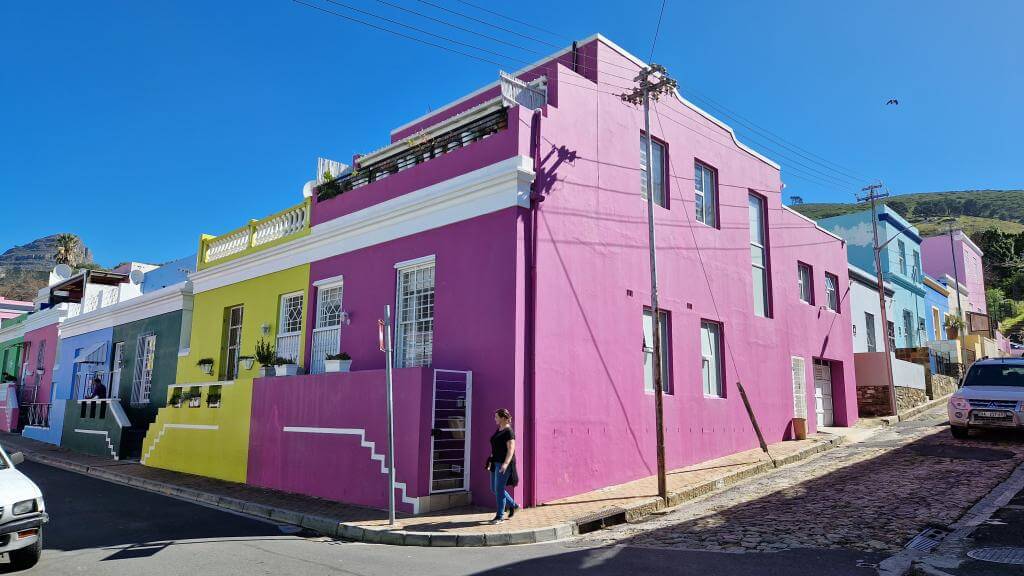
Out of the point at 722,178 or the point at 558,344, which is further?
the point at 722,178

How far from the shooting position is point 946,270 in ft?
142

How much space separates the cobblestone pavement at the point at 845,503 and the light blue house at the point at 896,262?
1676cm

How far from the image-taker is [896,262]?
3072 centimetres

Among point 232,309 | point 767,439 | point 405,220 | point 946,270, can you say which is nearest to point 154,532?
point 405,220

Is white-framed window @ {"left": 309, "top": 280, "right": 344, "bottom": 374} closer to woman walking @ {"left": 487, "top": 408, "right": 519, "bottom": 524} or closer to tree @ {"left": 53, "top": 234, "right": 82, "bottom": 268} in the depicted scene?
woman walking @ {"left": 487, "top": 408, "right": 519, "bottom": 524}

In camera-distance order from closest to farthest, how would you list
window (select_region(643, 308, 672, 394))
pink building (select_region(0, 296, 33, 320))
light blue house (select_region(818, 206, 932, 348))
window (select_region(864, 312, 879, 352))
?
1. window (select_region(643, 308, 672, 394))
2. window (select_region(864, 312, 879, 352))
3. light blue house (select_region(818, 206, 932, 348))
4. pink building (select_region(0, 296, 33, 320))

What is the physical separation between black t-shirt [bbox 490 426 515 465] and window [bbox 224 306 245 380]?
31.4 feet

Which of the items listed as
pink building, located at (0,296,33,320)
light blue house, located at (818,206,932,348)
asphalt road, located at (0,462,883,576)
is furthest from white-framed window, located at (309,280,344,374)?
pink building, located at (0,296,33,320)

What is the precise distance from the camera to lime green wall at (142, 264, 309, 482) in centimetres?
1410

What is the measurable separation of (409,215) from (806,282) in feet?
41.9

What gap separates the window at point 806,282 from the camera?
63.2ft

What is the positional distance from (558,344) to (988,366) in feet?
35.0

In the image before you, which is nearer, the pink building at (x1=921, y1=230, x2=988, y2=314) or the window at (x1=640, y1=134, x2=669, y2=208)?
the window at (x1=640, y1=134, x2=669, y2=208)

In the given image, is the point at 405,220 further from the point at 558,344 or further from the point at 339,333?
the point at 558,344
